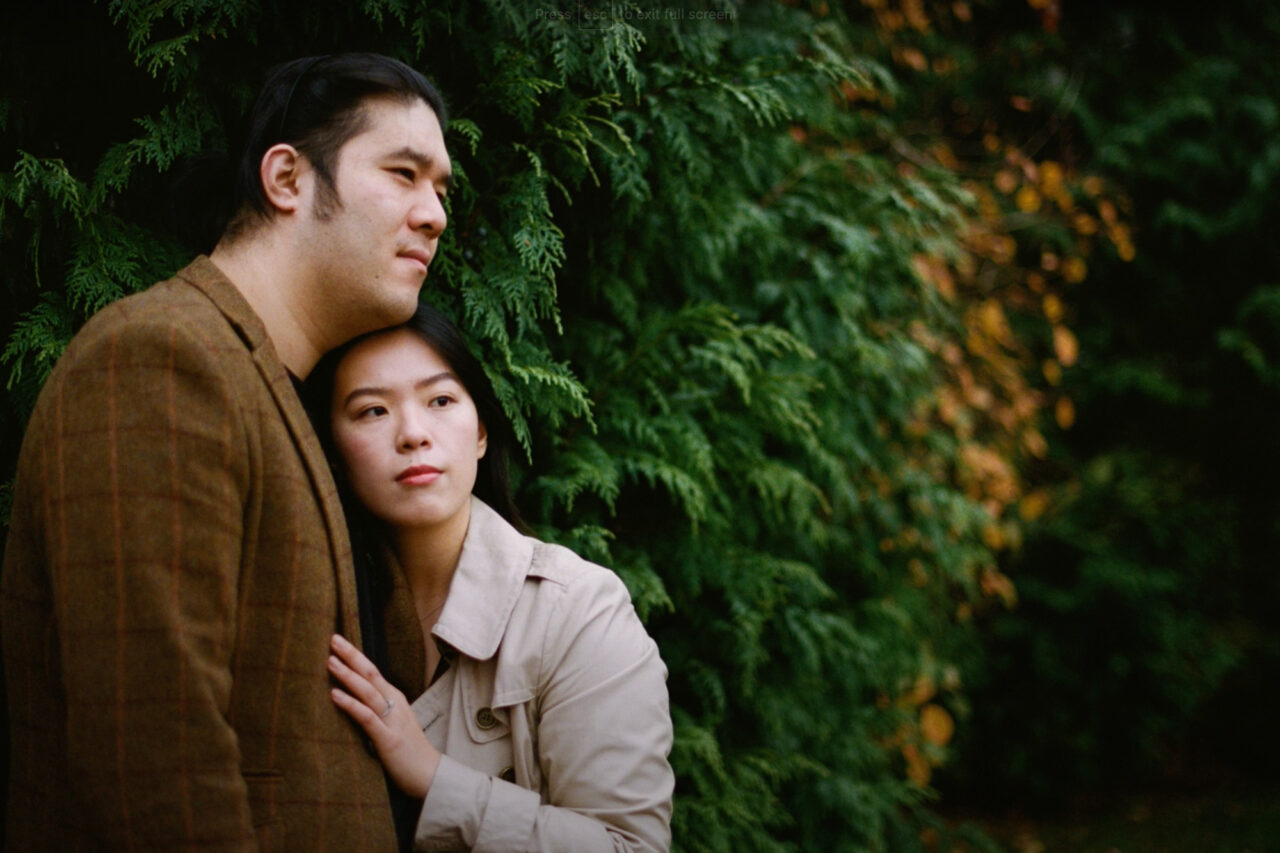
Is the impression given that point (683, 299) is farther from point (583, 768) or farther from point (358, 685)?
point (358, 685)

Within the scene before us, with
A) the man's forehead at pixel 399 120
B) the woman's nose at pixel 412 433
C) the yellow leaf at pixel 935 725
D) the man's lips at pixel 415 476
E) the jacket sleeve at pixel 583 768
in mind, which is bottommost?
the yellow leaf at pixel 935 725

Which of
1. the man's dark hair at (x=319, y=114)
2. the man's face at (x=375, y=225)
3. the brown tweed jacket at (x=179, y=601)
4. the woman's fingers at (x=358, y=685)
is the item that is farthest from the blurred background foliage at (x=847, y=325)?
the woman's fingers at (x=358, y=685)

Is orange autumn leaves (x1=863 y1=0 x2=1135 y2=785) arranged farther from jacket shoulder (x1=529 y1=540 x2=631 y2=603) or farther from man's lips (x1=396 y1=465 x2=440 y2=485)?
man's lips (x1=396 y1=465 x2=440 y2=485)

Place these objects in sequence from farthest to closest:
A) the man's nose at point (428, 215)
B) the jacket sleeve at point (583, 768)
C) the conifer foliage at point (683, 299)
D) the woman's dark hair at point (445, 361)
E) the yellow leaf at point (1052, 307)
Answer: the yellow leaf at point (1052, 307)
the conifer foliage at point (683, 299)
the woman's dark hair at point (445, 361)
the man's nose at point (428, 215)
the jacket sleeve at point (583, 768)

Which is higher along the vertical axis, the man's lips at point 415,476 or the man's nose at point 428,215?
the man's nose at point 428,215

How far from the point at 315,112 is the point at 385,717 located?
1320 mm

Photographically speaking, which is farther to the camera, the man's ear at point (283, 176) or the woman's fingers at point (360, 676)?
the man's ear at point (283, 176)

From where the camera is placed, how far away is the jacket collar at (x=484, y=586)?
7.14 feet

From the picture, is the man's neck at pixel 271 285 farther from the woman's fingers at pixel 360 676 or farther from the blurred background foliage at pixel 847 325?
the woman's fingers at pixel 360 676

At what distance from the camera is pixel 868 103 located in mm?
5570

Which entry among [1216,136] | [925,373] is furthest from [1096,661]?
[1216,136]

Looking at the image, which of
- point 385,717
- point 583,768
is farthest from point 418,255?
point 583,768

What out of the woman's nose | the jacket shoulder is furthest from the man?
the jacket shoulder

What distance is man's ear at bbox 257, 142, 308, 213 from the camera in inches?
82.4
